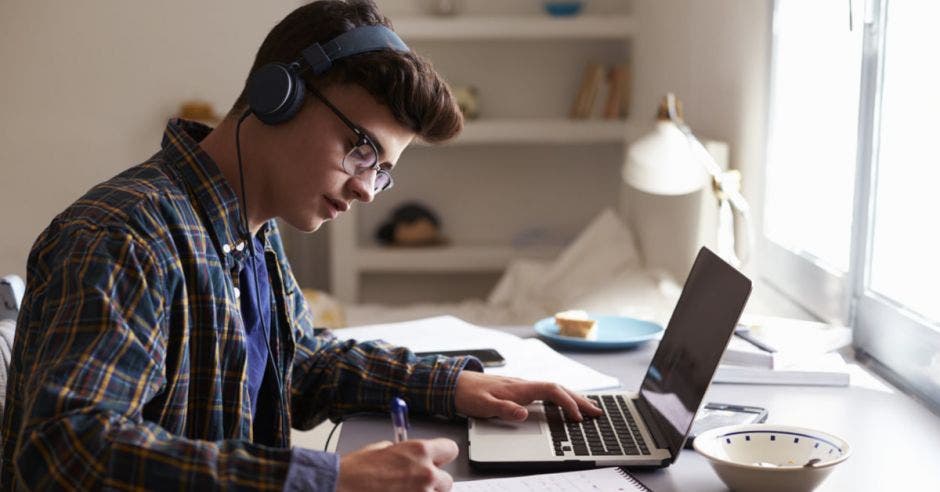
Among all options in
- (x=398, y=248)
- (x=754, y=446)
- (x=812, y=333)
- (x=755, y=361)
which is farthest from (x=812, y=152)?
(x=398, y=248)

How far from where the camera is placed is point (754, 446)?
1114 mm

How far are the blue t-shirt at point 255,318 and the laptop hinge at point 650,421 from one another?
486 millimetres

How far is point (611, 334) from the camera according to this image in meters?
1.82

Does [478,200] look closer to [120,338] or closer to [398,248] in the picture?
[398,248]

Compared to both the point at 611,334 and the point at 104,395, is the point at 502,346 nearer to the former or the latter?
the point at 611,334

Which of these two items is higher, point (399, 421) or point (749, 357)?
point (399, 421)

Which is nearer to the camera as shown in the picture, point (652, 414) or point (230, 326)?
point (230, 326)

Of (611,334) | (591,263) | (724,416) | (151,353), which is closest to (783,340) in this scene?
(611,334)

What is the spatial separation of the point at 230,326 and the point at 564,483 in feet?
1.34

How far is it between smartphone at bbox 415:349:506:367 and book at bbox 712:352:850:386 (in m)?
0.32

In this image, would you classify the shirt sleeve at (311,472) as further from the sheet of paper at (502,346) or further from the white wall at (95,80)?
the white wall at (95,80)

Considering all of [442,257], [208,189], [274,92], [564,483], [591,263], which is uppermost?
[274,92]

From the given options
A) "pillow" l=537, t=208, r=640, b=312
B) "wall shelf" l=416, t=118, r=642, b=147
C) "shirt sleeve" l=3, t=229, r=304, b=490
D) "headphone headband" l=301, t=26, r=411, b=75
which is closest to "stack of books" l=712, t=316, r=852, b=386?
"headphone headband" l=301, t=26, r=411, b=75

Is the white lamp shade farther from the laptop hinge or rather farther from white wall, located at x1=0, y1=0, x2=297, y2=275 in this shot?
white wall, located at x1=0, y1=0, x2=297, y2=275
